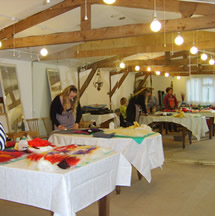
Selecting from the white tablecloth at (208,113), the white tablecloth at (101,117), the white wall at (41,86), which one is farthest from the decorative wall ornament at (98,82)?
the white tablecloth at (208,113)

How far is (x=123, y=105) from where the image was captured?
6680 millimetres

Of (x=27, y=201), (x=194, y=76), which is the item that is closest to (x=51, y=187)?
(x=27, y=201)

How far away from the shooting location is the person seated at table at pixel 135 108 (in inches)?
229

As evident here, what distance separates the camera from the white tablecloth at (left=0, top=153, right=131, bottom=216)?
5.99 feet

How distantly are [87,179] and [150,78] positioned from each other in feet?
14.7

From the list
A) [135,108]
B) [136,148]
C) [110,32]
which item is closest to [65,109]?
[136,148]

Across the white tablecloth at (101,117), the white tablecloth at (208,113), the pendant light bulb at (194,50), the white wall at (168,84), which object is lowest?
the white tablecloth at (101,117)

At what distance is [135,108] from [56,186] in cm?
412

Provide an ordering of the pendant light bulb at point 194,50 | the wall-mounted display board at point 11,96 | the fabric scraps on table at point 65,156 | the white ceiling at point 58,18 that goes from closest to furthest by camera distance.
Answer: the fabric scraps on table at point 65,156 → the white ceiling at point 58,18 → the pendant light bulb at point 194,50 → the wall-mounted display board at point 11,96

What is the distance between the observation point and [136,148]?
3.50m

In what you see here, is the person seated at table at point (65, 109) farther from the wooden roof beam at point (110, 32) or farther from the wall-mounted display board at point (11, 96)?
the wall-mounted display board at point (11, 96)

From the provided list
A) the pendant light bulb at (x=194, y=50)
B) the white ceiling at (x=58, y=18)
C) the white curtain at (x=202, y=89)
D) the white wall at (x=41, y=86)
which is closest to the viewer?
the white ceiling at (x=58, y=18)

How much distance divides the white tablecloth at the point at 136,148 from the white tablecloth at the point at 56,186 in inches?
48.5

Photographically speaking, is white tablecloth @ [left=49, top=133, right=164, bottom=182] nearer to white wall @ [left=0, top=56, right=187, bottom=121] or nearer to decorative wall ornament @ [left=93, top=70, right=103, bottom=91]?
white wall @ [left=0, top=56, right=187, bottom=121]
